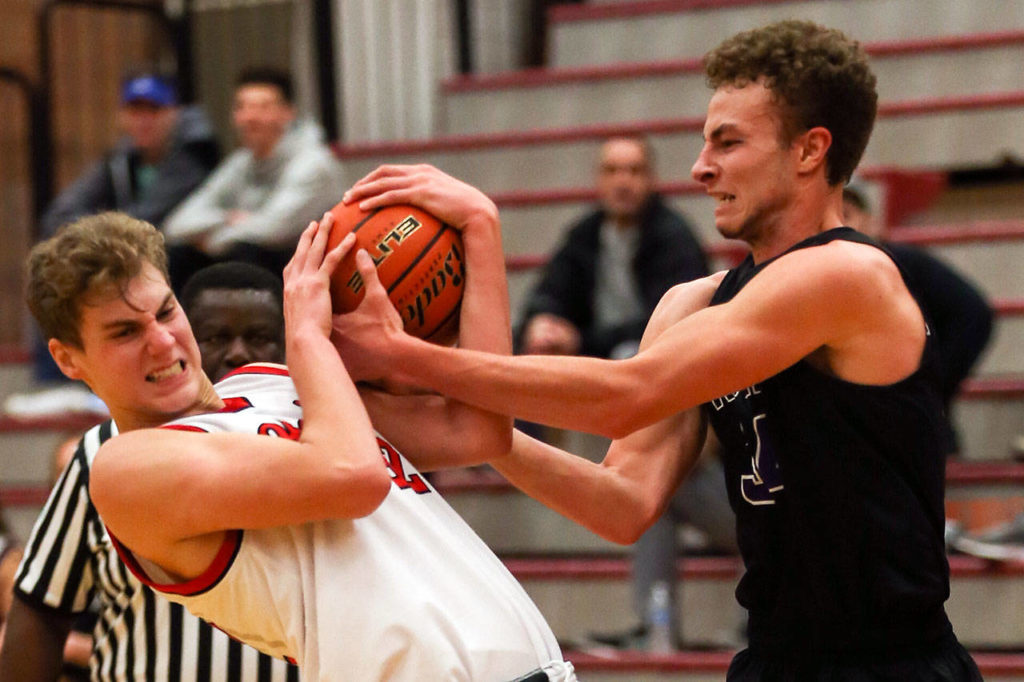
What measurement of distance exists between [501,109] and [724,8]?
4.08ft

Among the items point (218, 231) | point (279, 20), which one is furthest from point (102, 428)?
point (279, 20)

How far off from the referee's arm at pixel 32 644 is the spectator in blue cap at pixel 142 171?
3.20m

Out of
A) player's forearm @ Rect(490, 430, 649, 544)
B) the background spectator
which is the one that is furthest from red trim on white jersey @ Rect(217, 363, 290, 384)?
the background spectator

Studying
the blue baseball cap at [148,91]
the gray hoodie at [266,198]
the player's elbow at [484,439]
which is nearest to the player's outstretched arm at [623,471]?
the player's elbow at [484,439]

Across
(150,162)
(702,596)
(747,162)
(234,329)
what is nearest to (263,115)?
(150,162)

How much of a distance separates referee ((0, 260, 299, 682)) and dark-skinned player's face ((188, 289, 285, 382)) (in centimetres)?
26

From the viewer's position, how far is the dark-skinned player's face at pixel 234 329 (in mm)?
3100

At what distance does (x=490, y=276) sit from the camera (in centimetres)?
249

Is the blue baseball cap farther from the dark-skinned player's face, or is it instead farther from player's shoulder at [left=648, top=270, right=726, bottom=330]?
player's shoulder at [left=648, top=270, right=726, bottom=330]

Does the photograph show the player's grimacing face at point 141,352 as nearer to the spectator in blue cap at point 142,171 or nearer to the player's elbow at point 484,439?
the player's elbow at point 484,439

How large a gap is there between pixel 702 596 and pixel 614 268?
1.24 metres

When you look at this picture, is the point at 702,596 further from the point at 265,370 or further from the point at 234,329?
the point at 265,370

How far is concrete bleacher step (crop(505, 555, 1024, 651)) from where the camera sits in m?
4.88

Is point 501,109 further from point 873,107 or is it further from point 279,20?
point 873,107
